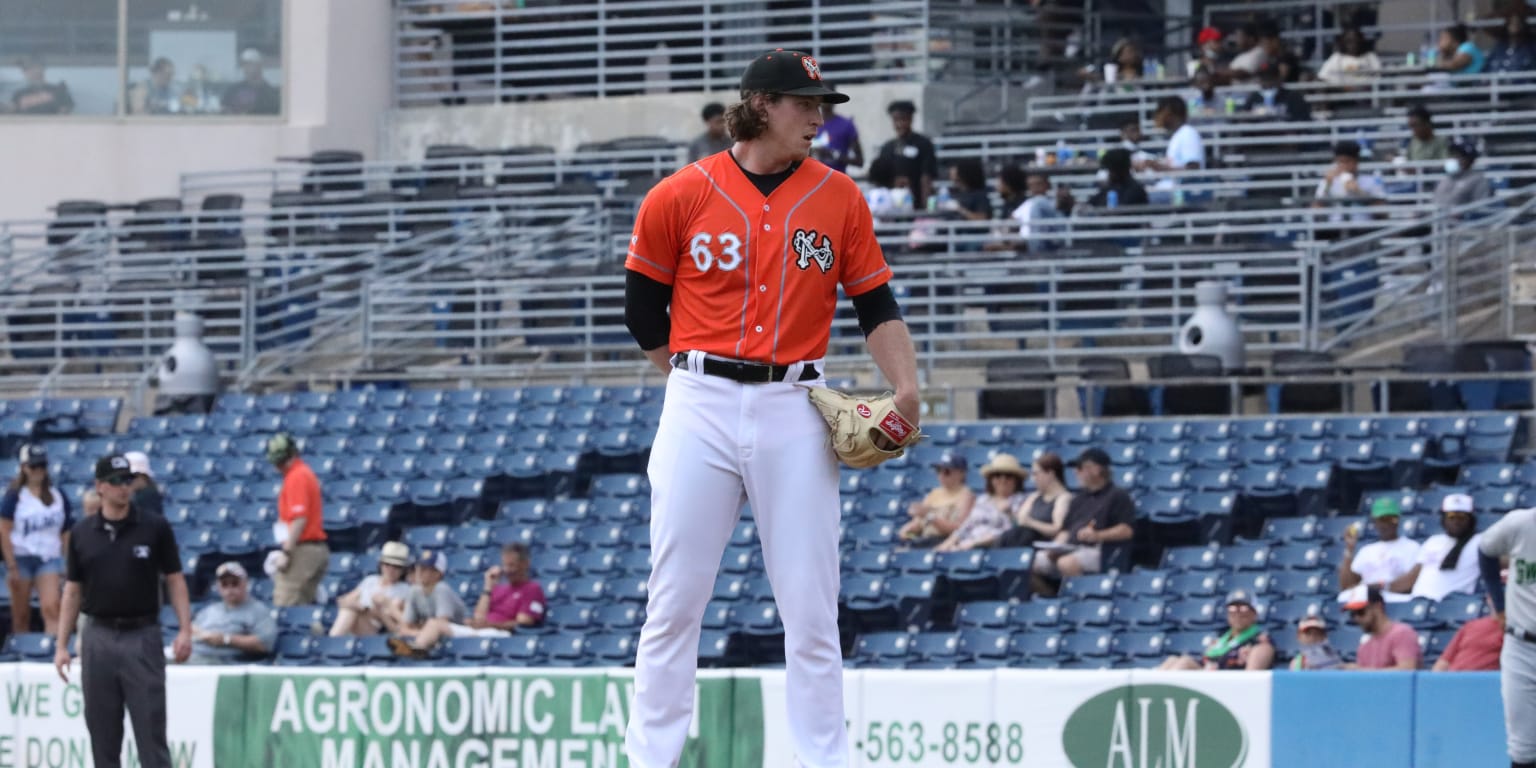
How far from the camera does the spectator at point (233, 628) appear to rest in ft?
49.4

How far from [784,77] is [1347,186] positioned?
13622mm

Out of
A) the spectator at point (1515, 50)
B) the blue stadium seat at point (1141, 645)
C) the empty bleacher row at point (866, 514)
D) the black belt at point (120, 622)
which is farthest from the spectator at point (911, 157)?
the black belt at point (120, 622)

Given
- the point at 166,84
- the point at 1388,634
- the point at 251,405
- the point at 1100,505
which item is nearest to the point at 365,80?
the point at 166,84

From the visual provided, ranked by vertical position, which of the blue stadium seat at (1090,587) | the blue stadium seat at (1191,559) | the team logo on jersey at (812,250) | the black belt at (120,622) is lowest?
the blue stadium seat at (1090,587)

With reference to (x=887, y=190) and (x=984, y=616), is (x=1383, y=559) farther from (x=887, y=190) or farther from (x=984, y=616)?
(x=887, y=190)

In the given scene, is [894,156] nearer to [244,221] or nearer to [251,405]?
[251,405]

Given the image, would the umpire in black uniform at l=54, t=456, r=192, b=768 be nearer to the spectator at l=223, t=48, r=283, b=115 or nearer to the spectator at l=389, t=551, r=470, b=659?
the spectator at l=389, t=551, r=470, b=659

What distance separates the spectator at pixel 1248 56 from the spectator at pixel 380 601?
10.5 m

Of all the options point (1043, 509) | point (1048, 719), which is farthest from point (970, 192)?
point (1048, 719)

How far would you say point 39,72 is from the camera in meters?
28.6

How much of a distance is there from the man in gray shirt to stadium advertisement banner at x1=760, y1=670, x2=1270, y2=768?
126 cm

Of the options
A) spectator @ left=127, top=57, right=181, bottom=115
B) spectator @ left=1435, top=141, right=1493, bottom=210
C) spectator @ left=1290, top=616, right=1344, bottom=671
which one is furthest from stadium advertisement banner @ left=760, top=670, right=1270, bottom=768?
spectator @ left=127, top=57, right=181, bottom=115

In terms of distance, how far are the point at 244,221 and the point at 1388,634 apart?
1706 centimetres

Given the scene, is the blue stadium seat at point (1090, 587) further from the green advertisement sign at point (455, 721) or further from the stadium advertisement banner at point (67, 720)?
the stadium advertisement banner at point (67, 720)
